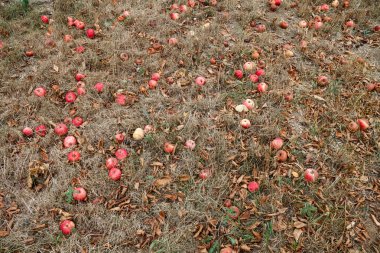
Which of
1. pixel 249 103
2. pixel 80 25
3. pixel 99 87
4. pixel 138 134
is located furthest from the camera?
pixel 80 25

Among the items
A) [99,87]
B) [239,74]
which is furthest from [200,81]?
[99,87]

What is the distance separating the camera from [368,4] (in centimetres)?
552

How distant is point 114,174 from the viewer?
3.20 metres

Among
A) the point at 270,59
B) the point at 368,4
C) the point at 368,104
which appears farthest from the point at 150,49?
the point at 368,4

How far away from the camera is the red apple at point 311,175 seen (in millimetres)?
3197

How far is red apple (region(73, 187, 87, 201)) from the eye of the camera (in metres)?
3.05

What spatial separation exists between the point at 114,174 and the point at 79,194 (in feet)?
1.18

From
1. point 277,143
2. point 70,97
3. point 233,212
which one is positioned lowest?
point 233,212

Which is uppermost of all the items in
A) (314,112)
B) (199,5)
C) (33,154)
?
(199,5)

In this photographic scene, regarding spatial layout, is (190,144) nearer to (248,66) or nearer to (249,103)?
(249,103)

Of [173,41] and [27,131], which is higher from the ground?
[173,41]

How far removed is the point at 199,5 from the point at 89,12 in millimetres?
1738

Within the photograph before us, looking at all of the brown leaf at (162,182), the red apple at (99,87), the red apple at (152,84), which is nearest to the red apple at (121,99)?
the red apple at (99,87)

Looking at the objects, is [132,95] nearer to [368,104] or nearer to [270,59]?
[270,59]
